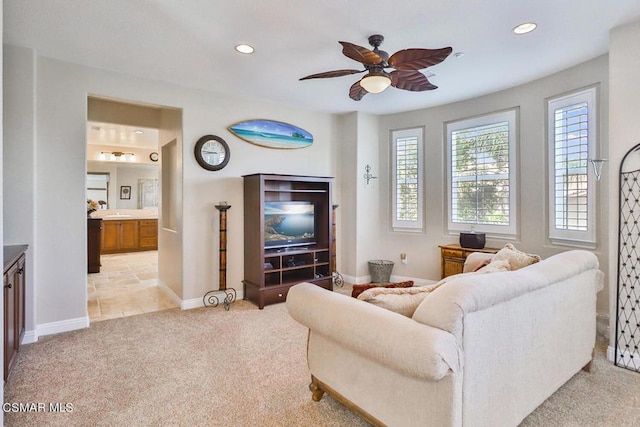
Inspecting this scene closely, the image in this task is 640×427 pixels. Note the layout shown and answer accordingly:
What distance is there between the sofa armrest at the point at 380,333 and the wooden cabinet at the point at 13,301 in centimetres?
194

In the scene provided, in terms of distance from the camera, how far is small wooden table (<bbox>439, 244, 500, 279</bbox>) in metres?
4.29

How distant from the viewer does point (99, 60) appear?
133 inches

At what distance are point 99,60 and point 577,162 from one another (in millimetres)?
5018

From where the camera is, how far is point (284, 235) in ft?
15.2

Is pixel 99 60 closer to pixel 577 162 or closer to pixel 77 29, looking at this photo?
pixel 77 29

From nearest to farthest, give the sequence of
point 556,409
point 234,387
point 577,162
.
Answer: point 556,409 < point 234,387 < point 577,162

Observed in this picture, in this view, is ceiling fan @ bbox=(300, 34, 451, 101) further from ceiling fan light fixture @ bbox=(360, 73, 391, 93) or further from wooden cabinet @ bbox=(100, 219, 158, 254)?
wooden cabinet @ bbox=(100, 219, 158, 254)

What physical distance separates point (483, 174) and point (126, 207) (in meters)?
8.90

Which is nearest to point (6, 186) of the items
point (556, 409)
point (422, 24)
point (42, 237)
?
point (42, 237)

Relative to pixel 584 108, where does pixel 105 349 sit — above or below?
below

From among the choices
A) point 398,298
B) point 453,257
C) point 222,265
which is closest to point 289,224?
point 222,265

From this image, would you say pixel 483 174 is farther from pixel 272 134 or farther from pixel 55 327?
pixel 55 327

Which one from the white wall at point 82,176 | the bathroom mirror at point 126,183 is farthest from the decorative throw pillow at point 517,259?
the bathroom mirror at point 126,183

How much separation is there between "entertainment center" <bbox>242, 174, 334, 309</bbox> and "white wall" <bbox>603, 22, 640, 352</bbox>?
3006mm
